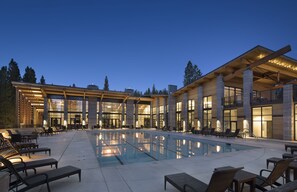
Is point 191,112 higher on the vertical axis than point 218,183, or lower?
lower

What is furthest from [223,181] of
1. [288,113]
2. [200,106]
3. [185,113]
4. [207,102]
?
[185,113]

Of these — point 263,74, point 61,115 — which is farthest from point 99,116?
point 263,74

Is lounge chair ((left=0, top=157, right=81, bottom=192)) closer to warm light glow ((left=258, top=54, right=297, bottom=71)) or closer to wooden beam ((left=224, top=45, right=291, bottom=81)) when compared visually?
wooden beam ((left=224, top=45, right=291, bottom=81))

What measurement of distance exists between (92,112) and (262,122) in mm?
26064

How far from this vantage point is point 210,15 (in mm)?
49281

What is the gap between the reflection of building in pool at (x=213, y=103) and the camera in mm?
16453

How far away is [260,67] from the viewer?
20.0 meters

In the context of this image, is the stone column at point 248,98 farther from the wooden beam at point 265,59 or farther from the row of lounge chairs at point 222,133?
the row of lounge chairs at point 222,133

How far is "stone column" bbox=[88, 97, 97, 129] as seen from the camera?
107 feet

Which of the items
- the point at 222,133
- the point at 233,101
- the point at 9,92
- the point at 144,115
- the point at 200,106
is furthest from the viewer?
the point at 144,115

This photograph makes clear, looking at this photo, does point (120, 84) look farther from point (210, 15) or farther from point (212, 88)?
point (212, 88)

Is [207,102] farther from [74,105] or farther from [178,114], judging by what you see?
[74,105]

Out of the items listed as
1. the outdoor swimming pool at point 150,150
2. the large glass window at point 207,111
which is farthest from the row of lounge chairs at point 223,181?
the large glass window at point 207,111

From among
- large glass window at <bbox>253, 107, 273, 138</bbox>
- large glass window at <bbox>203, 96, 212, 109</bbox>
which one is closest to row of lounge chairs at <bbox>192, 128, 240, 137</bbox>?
large glass window at <bbox>253, 107, 273, 138</bbox>
